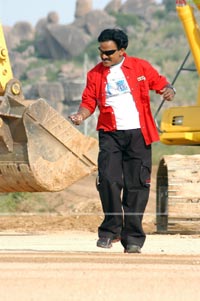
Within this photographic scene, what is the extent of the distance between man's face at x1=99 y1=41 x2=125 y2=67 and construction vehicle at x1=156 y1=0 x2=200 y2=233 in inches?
184

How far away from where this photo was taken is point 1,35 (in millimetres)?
12125

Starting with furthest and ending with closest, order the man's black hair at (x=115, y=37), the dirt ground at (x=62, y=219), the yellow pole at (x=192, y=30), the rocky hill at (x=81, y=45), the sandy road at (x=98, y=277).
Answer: the rocky hill at (x=81, y=45), the dirt ground at (x=62, y=219), the yellow pole at (x=192, y=30), the man's black hair at (x=115, y=37), the sandy road at (x=98, y=277)

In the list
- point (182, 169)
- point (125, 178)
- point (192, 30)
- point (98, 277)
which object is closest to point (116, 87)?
point (125, 178)

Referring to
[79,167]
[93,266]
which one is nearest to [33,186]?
[79,167]

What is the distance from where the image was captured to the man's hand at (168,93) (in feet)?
29.4

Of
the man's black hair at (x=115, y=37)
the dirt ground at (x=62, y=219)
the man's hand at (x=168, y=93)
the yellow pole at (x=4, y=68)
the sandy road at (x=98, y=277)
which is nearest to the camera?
the sandy road at (x=98, y=277)

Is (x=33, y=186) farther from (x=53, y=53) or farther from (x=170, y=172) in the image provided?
(x=53, y=53)

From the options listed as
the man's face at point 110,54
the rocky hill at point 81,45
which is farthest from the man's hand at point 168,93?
the rocky hill at point 81,45

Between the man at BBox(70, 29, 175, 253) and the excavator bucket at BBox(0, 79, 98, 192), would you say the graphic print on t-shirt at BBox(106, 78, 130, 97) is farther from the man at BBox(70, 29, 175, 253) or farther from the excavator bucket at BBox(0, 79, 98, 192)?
the excavator bucket at BBox(0, 79, 98, 192)

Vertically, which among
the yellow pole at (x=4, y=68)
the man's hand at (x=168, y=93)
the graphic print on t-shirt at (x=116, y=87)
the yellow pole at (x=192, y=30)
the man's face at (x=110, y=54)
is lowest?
the yellow pole at (x=192, y=30)

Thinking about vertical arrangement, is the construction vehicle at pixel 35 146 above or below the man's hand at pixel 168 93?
below

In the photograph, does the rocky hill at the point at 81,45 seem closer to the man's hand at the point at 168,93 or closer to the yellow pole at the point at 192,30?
the yellow pole at the point at 192,30

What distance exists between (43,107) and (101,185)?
273 cm

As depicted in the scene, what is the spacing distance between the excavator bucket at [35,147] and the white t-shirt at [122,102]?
276 centimetres
